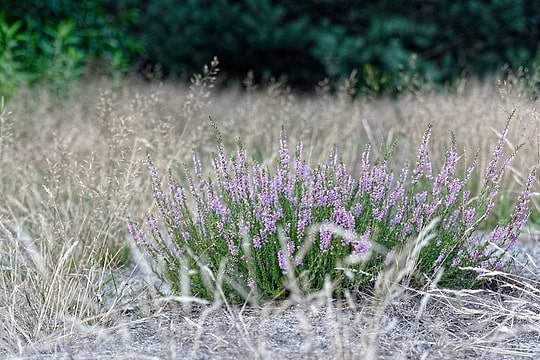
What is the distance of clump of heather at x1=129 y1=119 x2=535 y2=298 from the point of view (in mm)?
3232

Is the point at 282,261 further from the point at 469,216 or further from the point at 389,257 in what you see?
the point at 469,216

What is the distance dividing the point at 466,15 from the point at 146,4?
4.34m

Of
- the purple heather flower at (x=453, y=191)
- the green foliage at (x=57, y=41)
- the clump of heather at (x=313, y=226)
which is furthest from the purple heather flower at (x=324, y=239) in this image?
the green foliage at (x=57, y=41)

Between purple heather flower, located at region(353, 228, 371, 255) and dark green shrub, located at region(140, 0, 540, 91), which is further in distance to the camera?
dark green shrub, located at region(140, 0, 540, 91)

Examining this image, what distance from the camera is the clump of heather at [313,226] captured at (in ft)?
10.6

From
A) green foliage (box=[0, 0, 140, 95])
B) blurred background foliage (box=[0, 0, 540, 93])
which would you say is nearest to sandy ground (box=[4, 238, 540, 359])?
green foliage (box=[0, 0, 140, 95])

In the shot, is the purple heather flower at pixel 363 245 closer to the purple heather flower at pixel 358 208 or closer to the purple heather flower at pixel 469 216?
the purple heather flower at pixel 358 208

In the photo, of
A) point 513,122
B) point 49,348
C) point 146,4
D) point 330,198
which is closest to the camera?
point 49,348

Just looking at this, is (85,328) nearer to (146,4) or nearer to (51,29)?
(51,29)

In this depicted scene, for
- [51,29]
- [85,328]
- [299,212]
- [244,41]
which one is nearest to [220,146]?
[299,212]

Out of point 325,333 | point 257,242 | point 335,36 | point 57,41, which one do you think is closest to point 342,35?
point 335,36

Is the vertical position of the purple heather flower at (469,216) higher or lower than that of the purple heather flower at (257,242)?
higher

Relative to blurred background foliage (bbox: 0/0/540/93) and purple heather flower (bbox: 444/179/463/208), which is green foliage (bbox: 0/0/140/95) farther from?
purple heather flower (bbox: 444/179/463/208)

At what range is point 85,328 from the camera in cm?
301
